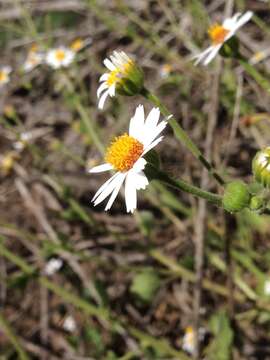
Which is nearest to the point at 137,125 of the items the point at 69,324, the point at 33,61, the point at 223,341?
the point at 223,341

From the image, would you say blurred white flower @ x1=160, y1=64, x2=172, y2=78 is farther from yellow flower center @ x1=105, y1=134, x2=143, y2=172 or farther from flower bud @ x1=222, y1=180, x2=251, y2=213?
flower bud @ x1=222, y1=180, x2=251, y2=213

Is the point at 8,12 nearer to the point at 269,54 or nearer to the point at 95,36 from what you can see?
the point at 95,36

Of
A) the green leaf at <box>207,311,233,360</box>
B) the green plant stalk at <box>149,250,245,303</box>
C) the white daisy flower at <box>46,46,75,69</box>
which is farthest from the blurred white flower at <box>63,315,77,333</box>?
the white daisy flower at <box>46,46,75,69</box>

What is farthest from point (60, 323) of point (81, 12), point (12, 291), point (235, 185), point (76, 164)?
point (81, 12)

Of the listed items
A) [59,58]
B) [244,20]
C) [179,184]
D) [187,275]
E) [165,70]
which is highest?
[59,58]

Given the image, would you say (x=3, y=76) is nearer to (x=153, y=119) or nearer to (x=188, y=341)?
(x=188, y=341)

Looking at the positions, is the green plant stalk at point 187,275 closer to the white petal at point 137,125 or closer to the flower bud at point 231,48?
the flower bud at point 231,48
